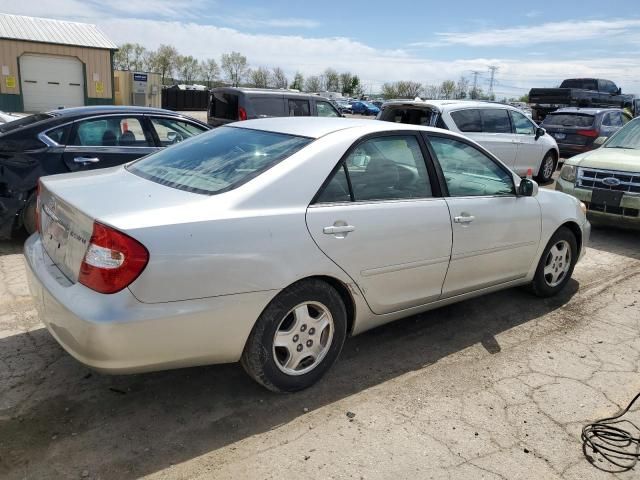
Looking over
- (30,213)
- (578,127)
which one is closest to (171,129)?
(30,213)

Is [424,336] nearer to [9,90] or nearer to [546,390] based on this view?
[546,390]

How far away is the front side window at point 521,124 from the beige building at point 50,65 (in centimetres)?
2442

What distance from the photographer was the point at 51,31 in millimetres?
29359

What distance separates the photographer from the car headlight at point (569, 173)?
25.0 ft

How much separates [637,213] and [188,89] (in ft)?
118

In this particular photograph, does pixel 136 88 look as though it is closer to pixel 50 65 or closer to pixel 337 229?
pixel 50 65

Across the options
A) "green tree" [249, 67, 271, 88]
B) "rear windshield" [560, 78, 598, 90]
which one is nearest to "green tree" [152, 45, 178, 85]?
"green tree" [249, 67, 271, 88]

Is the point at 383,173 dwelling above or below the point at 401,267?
above

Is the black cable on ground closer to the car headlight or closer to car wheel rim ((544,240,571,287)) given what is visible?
car wheel rim ((544,240,571,287))

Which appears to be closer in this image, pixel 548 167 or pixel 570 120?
pixel 548 167

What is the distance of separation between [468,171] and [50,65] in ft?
98.6

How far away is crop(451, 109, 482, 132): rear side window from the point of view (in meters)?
A: 9.20

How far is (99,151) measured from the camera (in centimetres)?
604

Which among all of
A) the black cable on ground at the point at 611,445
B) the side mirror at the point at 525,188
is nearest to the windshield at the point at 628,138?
the side mirror at the point at 525,188
